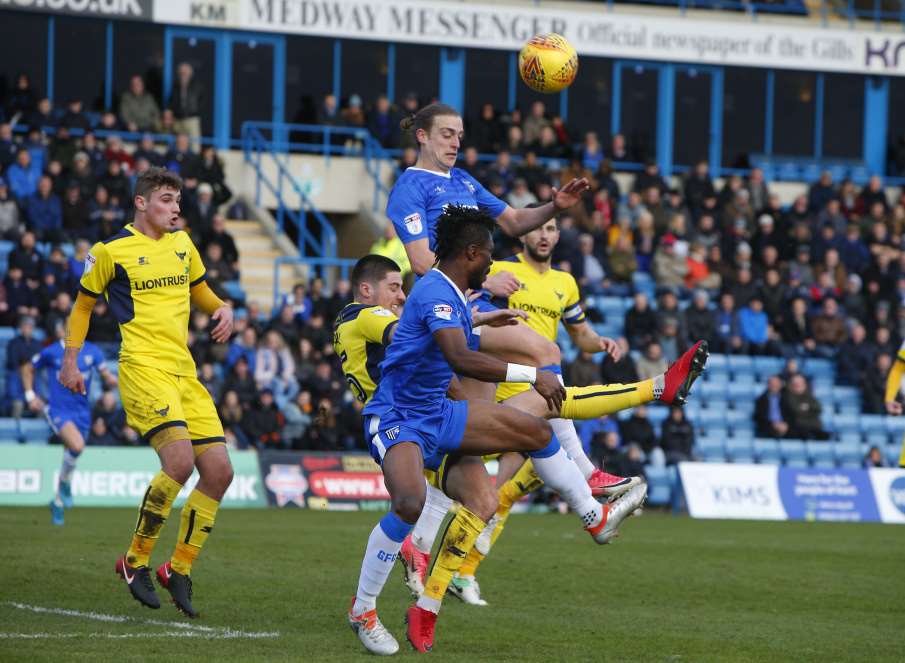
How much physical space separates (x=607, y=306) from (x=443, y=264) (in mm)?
19292

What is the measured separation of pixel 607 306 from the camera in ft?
90.9

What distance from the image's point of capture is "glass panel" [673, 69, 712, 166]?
35062mm

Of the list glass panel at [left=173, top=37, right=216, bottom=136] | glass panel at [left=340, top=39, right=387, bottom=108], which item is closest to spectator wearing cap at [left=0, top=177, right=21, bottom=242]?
glass panel at [left=173, top=37, right=216, bottom=136]

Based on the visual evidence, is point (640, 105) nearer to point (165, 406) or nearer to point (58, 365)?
point (58, 365)

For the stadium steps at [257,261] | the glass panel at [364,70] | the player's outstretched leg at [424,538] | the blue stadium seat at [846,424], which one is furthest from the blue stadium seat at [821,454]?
the player's outstretched leg at [424,538]

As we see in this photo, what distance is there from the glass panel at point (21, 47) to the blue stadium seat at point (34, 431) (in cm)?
923

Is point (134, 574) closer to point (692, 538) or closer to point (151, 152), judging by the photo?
point (692, 538)

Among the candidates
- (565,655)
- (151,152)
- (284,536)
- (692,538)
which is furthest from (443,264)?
(151,152)

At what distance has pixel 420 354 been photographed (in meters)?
8.59

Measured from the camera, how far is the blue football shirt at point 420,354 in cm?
848

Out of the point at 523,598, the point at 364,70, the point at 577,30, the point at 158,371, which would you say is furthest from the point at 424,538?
the point at 577,30

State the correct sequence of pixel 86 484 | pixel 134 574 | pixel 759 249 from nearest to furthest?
pixel 134 574 < pixel 86 484 < pixel 759 249

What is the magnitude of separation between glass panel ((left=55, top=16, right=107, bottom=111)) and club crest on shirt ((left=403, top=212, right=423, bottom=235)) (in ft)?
69.8

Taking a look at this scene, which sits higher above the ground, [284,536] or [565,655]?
[565,655]
